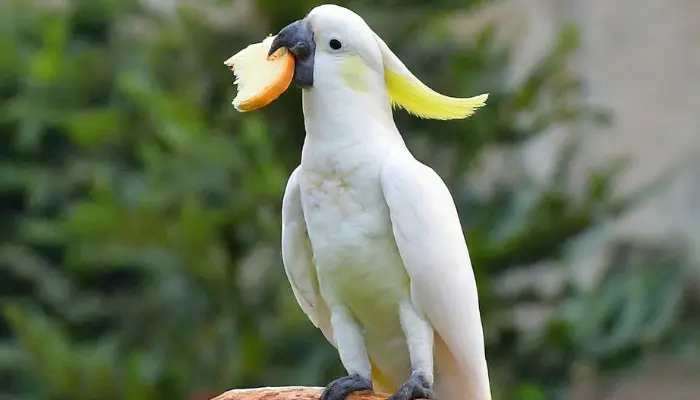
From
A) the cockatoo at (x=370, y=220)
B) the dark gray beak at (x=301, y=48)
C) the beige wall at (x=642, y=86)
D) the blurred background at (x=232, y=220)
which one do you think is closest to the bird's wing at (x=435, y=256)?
the cockatoo at (x=370, y=220)

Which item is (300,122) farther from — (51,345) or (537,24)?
(537,24)

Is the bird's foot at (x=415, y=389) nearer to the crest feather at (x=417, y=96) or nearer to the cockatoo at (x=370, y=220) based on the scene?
the cockatoo at (x=370, y=220)

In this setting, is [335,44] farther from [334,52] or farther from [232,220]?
[232,220]

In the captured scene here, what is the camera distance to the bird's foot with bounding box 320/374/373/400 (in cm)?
81

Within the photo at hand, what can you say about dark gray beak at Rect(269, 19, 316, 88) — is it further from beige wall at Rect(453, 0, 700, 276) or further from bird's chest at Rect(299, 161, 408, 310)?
beige wall at Rect(453, 0, 700, 276)

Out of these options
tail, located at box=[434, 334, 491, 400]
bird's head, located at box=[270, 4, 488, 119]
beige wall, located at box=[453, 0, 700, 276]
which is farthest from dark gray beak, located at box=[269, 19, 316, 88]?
beige wall, located at box=[453, 0, 700, 276]

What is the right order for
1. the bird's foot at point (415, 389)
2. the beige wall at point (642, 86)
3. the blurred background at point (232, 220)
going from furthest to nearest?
the beige wall at point (642, 86) → the blurred background at point (232, 220) → the bird's foot at point (415, 389)

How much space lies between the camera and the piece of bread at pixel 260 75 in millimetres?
795

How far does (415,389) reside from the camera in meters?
0.78

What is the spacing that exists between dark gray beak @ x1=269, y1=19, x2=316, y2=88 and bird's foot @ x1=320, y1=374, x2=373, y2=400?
0.27 m

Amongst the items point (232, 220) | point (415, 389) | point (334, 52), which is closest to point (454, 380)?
point (415, 389)

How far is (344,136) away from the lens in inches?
31.4

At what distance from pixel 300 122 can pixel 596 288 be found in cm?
73

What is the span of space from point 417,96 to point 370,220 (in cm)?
14
